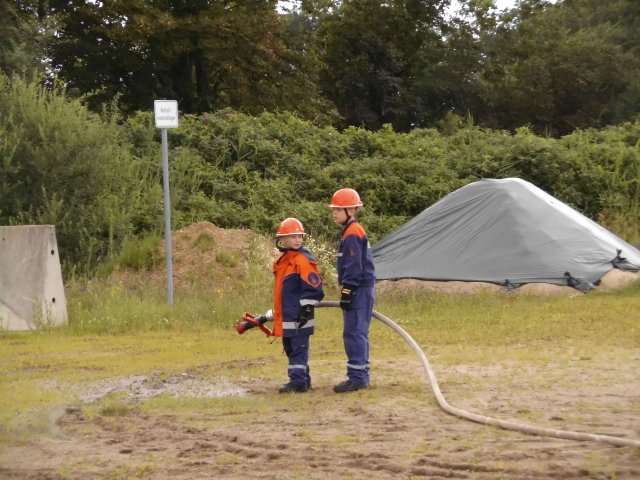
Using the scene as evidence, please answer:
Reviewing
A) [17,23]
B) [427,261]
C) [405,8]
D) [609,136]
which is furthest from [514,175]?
[405,8]

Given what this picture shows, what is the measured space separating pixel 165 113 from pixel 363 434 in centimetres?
805

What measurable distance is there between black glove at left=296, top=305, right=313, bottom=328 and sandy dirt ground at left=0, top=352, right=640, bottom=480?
0.64m

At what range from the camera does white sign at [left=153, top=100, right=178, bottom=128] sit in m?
14.7

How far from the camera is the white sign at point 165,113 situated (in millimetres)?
14685

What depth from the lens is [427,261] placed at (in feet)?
59.2

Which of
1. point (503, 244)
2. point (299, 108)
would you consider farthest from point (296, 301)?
point (299, 108)

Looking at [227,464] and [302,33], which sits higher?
[302,33]

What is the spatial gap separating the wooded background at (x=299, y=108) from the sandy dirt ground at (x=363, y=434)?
29.0ft

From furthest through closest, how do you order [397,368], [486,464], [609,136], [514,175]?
1. [609,136]
2. [514,175]
3. [397,368]
4. [486,464]

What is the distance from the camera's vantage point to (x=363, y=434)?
25.4 ft

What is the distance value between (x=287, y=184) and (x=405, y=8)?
69.7ft

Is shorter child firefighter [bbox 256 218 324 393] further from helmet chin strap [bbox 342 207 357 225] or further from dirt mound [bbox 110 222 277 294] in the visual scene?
dirt mound [bbox 110 222 277 294]

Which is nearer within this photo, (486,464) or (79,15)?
(486,464)

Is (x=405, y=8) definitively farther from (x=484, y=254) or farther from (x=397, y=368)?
(x=397, y=368)
